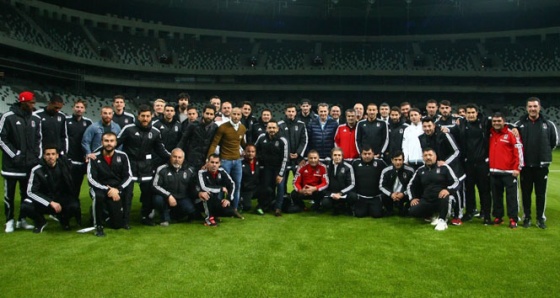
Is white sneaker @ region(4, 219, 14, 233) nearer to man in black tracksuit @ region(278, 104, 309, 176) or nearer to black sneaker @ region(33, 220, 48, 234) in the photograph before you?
black sneaker @ region(33, 220, 48, 234)

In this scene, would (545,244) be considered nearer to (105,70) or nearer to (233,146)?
(233,146)

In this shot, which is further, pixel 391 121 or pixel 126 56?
pixel 126 56

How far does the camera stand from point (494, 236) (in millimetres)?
6762

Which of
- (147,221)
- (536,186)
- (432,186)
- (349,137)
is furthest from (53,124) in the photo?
(536,186)

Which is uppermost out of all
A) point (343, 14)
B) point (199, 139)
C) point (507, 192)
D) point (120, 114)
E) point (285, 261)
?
point (343, 14)

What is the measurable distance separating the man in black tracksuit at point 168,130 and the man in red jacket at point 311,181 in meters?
2.60

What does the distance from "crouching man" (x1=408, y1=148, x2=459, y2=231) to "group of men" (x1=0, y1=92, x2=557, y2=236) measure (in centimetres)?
2

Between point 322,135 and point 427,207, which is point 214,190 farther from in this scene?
point 427,207

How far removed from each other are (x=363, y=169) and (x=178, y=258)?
4.53 metres

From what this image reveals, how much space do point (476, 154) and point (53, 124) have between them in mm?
7543

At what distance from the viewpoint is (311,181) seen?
9.09 m

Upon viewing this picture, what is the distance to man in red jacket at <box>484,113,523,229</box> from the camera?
7375mm

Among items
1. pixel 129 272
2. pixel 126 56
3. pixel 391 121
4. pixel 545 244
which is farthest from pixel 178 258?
pixel 126 56

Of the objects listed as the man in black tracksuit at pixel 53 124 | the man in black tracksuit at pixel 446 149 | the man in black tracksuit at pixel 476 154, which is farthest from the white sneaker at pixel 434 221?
the man in black tracksuit at pixel 53 124
